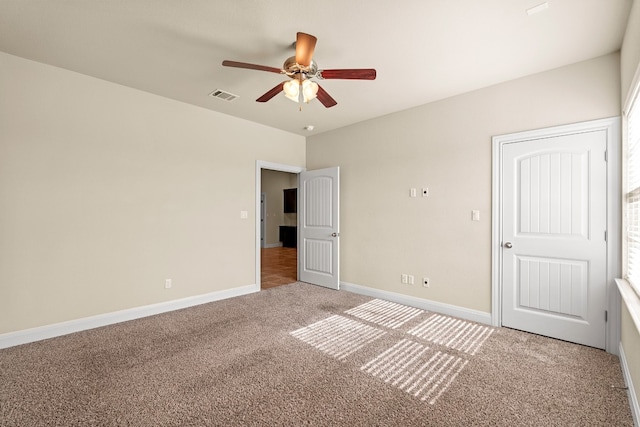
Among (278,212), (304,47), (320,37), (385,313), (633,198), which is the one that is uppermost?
(320,37)

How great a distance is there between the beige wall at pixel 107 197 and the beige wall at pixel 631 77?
413 cm

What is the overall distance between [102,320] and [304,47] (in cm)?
347

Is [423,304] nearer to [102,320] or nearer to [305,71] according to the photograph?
[305,71]

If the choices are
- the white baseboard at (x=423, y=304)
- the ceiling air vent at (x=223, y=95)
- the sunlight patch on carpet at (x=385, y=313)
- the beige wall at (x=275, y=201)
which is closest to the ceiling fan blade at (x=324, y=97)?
the ceiling air vent at (x=223, y=95)

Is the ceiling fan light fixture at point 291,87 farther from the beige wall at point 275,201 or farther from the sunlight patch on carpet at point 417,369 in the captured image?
the beige wall at point 275,201

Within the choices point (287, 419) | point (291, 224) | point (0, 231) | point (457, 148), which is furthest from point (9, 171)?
point (291, 224)

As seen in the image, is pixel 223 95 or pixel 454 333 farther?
pixel 223 95

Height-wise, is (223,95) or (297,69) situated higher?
(223,95)

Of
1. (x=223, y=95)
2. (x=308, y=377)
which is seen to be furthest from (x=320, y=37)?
(x=308, y=377)

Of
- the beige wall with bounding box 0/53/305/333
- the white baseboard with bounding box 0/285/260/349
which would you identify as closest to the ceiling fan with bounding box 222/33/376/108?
the beige wall with bounding box 0/53/305/333

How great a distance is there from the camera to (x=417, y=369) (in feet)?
7.59

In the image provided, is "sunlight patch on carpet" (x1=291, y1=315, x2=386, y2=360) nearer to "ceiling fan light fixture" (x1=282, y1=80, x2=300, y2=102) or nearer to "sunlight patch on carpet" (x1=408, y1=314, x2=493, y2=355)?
"sunlight patch on carpet" (x1=408, y1=314, x2=493, y2=355)

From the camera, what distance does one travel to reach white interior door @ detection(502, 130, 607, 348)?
8.63 feet

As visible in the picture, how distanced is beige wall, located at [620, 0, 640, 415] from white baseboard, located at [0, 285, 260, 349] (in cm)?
412
